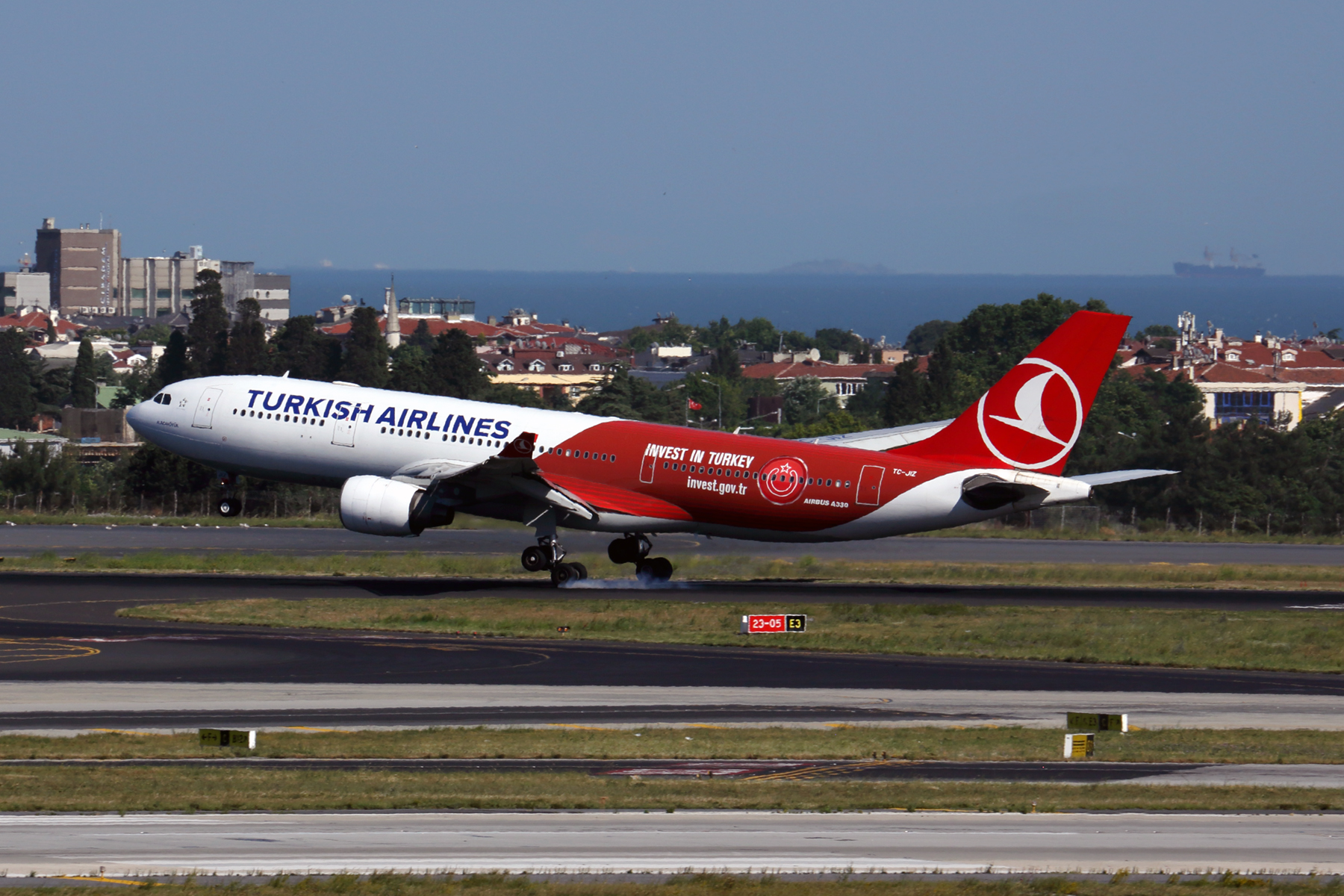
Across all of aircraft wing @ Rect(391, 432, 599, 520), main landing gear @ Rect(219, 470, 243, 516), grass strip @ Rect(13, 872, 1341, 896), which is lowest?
grass strip @ Rect(13, 872, 1341, 896)

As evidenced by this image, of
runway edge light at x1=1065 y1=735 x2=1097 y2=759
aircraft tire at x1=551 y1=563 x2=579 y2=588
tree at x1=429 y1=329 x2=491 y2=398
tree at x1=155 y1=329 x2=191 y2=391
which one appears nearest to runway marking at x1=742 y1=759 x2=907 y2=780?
runway edge light at x1=1065 y1=735 x2=1097 y2=759

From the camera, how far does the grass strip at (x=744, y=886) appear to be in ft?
57.4

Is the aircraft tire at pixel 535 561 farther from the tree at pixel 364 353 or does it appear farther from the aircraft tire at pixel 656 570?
the tree at pixel 364 353

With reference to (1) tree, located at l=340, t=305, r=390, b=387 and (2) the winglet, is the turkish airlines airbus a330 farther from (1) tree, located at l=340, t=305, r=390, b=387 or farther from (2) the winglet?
(1) tree, located at l=340, t=305, r=390, b=387

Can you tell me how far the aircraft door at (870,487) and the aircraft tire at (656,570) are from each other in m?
6.86

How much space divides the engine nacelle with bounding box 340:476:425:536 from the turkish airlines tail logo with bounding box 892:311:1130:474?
1637 cm

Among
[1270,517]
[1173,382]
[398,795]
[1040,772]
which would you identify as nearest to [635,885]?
[398,795]

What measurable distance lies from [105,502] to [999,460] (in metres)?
51.8

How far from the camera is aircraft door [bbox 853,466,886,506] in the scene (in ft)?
153

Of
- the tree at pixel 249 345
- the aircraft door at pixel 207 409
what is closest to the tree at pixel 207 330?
the tree at pixel 249 345

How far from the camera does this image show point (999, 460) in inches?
1805

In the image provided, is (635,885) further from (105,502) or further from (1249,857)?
(105,502)

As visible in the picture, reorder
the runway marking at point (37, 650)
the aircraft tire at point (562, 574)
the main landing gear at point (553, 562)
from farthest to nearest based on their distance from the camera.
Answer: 1. the main landing gear at point (553, 562)
2. the aircraft tire at point (562, 574)
3. the runway marking at point (37, 650)

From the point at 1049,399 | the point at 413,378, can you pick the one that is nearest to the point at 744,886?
the point at 1049,399
